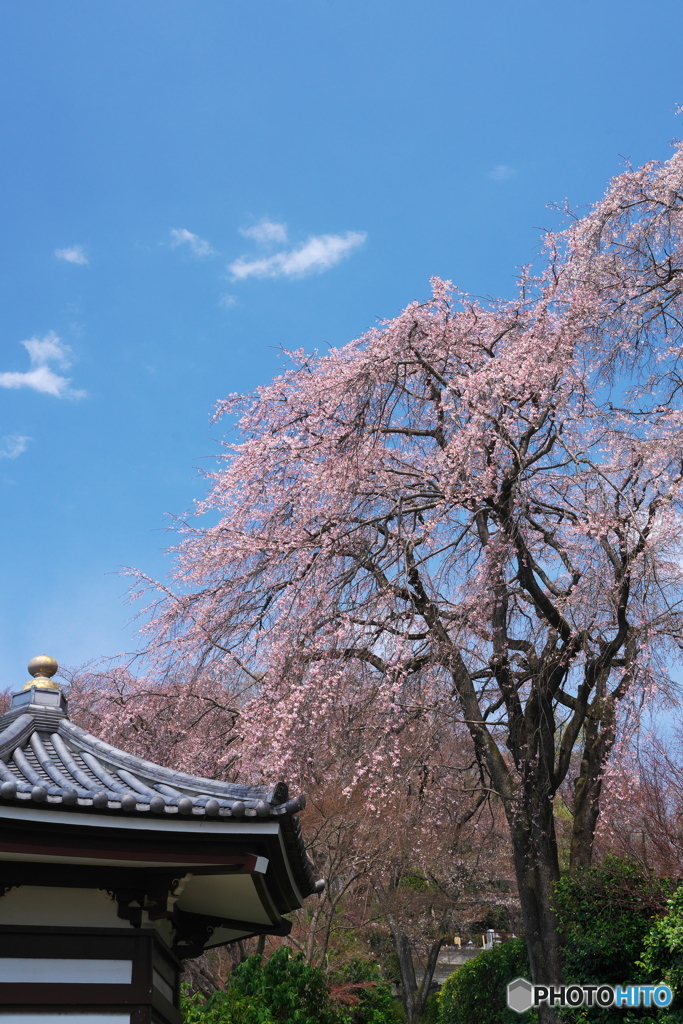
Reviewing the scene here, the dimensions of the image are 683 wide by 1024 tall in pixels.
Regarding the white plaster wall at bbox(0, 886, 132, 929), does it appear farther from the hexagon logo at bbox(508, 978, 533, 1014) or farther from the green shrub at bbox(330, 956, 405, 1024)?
the green shrub at bbox(330, 956, 405, 1024)

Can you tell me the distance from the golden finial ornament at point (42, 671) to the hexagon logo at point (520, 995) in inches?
342

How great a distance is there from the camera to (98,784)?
4125 millimetres

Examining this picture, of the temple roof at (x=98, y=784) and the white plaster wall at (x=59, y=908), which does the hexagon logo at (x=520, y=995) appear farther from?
the white plaster wall at (x=59, y=908)

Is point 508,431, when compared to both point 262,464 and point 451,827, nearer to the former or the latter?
point 262,464

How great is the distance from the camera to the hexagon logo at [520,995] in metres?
11.2

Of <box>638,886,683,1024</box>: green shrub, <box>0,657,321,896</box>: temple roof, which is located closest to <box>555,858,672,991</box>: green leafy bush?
<box>638,886,683,1024</box>: green shrub

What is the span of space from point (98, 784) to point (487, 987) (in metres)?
13.8

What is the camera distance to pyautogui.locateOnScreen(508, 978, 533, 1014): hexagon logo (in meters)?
11.2

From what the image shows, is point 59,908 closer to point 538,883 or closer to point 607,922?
point 607,922

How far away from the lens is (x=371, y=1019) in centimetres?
1387

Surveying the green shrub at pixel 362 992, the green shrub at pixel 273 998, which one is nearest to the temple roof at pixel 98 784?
the green shrub at pixel 273 998

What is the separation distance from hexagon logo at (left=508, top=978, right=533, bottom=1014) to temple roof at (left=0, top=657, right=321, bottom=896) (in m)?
8.04

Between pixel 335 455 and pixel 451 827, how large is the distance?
5458 millimetres

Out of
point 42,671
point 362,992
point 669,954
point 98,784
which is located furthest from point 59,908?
point 362,992
